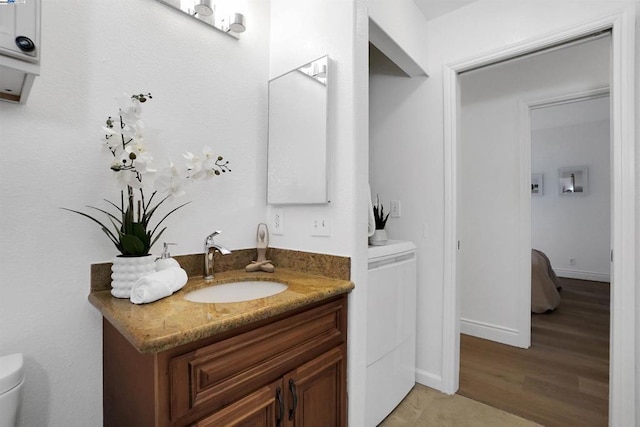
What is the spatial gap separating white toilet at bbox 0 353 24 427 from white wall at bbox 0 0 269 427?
0.15m

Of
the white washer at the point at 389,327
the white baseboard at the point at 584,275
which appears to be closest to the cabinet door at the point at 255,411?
the white washer at the point at 389,327

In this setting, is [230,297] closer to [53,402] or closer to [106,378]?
[106,378]

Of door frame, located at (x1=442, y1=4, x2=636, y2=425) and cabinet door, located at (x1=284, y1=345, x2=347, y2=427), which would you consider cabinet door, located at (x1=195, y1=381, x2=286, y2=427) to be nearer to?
cabinet door, located at (x1=284, y1=345, x2=347, y2=427)

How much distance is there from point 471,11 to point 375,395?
7.84ft

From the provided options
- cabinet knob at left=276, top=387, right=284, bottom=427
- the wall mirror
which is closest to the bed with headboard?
the wall mirror

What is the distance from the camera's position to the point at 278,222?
1.63 m

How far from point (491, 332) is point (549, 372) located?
605mm

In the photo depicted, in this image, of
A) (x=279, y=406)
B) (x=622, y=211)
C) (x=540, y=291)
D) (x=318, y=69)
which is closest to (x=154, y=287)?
(x=279, y=406)

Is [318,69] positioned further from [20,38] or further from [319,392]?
[319,392]

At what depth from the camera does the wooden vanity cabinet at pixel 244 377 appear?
781mm

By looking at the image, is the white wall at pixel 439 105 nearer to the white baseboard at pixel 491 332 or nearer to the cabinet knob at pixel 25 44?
the white baseboard at pixel 491 332

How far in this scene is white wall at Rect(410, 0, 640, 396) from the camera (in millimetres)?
1850

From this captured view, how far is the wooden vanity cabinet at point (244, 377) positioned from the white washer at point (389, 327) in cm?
31

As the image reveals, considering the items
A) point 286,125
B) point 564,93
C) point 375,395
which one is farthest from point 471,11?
point 375,395
